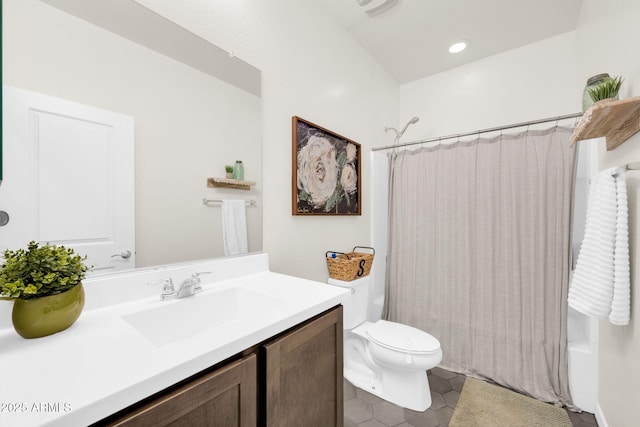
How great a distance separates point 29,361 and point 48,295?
153 mm

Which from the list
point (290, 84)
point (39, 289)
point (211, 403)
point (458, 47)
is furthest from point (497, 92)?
point (39, 289)

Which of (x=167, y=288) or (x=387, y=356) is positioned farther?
(x=387, y=356)

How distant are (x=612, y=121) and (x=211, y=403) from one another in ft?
5.53

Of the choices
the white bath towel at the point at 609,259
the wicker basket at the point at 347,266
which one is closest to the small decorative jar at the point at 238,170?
the wicker basket at the point at 347,266

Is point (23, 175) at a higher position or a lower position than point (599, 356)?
higher

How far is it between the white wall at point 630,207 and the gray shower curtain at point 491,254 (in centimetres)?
23

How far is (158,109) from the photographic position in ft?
3.33

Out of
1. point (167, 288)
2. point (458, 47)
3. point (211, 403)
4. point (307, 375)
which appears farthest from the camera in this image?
point (458, 47)

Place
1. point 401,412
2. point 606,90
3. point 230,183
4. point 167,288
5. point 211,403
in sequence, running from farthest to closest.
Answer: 1. point 401,412
2. point 230,183
3. point 606,90
4. point 167,288
5. point 211,403

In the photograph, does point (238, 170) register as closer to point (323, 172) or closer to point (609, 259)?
point (323, 172)

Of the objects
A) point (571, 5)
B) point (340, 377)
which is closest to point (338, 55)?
point (571, 5)

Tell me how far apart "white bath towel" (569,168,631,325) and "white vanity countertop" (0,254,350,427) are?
39.7 inches

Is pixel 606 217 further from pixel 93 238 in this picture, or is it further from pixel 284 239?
pixel 93 238

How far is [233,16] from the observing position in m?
1.26
